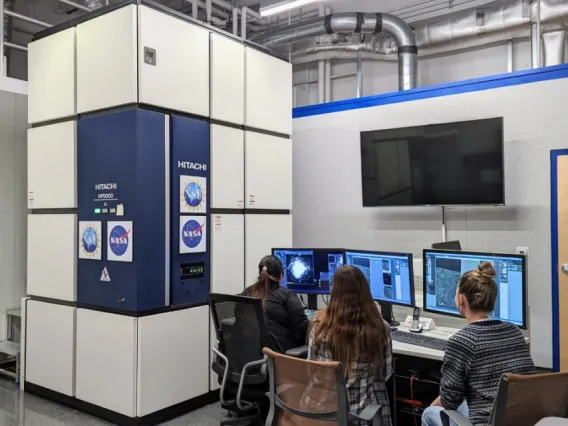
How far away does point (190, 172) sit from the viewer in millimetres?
3520

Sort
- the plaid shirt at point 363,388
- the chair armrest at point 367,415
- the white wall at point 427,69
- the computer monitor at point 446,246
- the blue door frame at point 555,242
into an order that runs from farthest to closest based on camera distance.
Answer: the white wall at point 427,69 → the blue door frame at point 555,242 → the computer monitor at point 446,246 → the plaid shirt at point 363,388 → the chair armrest at point 367,415

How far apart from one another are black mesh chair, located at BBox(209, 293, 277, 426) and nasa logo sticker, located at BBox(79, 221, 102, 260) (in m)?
1.03

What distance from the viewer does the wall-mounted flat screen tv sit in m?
4.18

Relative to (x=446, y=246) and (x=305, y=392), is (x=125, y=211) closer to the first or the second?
(x=305, y=392)

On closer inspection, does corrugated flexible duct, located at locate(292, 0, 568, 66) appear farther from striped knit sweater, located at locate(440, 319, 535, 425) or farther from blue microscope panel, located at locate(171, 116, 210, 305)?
striped knit sweater, located at locate(440, 319, 535, 425)

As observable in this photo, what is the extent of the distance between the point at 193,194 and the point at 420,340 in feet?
5.98

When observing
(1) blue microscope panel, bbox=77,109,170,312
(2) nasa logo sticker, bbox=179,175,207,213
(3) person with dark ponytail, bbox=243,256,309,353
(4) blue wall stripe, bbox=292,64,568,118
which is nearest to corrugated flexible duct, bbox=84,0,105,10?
(4) blue wall stripe, bbox=292,64,568,118

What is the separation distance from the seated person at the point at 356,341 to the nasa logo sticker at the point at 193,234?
151 centimetres

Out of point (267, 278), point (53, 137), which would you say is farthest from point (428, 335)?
point (53, 137)

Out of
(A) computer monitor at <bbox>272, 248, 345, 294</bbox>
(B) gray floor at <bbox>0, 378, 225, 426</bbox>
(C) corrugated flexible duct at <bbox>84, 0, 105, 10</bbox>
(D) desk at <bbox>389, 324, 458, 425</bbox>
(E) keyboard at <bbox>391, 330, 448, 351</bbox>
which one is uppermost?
(C) corrugated flexible duct at <bbox>84, 0, 105, 10</bbox>

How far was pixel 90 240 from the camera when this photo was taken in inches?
136

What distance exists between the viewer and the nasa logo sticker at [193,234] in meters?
3.45

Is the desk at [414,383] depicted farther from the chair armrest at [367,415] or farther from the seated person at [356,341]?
the chair armrest at [367,415]

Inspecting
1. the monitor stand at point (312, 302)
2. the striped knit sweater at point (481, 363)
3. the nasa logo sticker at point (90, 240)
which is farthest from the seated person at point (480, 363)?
the nasa logo sticker at point (90, 240)
